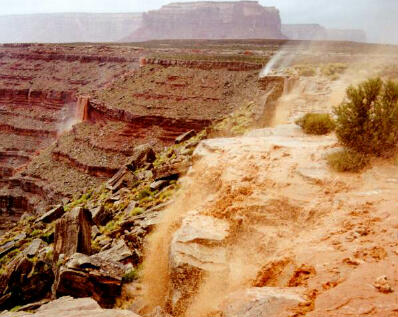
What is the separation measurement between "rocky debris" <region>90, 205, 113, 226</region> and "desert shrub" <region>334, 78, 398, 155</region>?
6.83m

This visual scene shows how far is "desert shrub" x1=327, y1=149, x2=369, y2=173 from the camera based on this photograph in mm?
7625

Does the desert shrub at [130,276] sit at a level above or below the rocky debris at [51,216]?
above

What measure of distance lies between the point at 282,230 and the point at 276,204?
0.55 meters

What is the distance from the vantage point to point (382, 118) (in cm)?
812

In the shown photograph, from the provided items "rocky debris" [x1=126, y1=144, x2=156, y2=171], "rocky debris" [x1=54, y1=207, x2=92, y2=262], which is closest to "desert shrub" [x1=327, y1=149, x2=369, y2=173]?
"rocky debris" [x1=54, y1=207, x2=92, y2=262]

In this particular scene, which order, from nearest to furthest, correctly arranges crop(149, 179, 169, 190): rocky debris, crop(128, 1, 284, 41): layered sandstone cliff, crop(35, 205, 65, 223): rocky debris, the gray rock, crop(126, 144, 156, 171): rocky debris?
the gray rock → crop(149, 179, 169, 190): rocky debris → crop(35, 205, 65, 223): rocky debris → crop(126, 144, 156, 171): rocky debris → crop(128, 1, 284, 41): layered sandstone cliff

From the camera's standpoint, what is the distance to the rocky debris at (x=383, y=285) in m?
4.62

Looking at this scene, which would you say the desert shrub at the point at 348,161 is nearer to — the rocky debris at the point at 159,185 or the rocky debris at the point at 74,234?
the rocky debris at the point at 159,185

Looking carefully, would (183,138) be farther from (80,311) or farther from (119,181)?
(80,311)

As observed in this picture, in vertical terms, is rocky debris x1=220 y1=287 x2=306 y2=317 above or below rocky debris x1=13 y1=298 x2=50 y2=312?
above

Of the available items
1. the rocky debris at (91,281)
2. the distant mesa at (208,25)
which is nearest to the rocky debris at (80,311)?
the rocky debris at (91,281)

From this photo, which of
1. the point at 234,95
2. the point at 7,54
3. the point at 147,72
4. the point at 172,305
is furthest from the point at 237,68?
the point at 7,54

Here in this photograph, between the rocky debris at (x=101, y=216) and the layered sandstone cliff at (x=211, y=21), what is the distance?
483 ft

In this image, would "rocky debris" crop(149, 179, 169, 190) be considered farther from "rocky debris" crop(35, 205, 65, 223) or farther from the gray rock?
"rocky debris" crop(35, 205, 65, 223)
